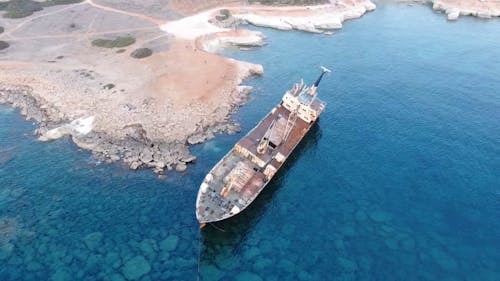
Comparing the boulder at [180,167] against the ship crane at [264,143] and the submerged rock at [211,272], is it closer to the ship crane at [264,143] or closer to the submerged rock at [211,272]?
the ship crane at [264,143]

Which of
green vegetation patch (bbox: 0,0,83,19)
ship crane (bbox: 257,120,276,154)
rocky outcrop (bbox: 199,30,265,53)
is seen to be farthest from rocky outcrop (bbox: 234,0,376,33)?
ship crane (bbox: 257,120,276,154)

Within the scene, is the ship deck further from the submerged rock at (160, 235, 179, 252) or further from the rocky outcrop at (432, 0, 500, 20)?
the rocky outcrop at (432, 0, 500, 20)

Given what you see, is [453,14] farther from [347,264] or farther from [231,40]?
[347,264]

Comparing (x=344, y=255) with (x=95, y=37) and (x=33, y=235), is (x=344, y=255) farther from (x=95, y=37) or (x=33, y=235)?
(x=95, y=37)

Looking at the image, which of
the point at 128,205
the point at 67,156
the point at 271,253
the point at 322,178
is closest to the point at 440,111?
the point at 322,178

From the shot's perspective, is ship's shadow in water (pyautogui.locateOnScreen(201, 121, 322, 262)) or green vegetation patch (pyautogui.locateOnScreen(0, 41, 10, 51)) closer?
ship's shadow in water (pyautogui.locateOnScreen(201, 121, 322, 262))
